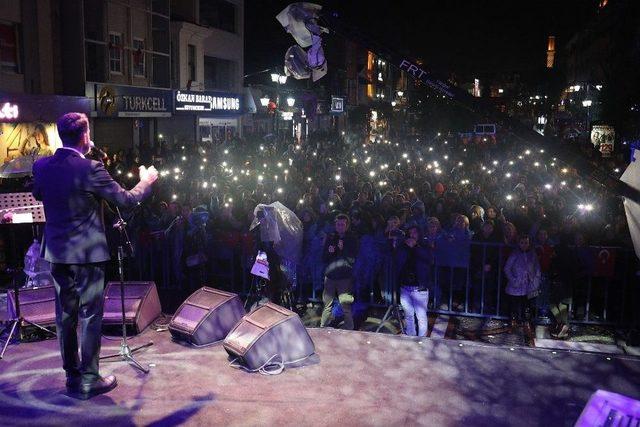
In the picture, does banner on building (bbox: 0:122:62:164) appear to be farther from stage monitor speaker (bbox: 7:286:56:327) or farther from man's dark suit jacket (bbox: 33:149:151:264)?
man's dark suit jacket (bbox: 33:149:151:264)

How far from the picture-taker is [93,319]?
15.4 ft

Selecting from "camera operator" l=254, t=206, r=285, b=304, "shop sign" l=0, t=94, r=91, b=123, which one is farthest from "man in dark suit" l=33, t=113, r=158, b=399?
"shop sign" l=0, t=94, r=91, b=123

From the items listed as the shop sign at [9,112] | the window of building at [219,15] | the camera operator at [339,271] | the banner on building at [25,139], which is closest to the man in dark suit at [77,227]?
the camera operator at [339,271]

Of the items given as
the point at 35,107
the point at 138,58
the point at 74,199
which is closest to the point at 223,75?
the point at 138,58

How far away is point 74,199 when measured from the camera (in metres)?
4.50

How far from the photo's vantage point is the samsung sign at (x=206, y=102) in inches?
1100

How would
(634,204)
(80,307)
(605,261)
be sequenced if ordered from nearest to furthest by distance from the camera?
(80,307)
(634,204)
(605,261)

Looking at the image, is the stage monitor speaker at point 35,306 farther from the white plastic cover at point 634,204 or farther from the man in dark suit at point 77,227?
the white plastic cover at point 634,204

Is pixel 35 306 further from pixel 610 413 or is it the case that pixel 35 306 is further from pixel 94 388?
pixel 610 413

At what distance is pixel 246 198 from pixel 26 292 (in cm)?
571

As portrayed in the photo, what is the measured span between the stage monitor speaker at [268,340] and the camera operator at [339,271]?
97.9 inches

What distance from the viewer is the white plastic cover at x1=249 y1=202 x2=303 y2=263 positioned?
823 centimetres

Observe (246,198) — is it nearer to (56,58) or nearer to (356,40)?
(356,40)

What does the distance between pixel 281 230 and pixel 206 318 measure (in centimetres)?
258
